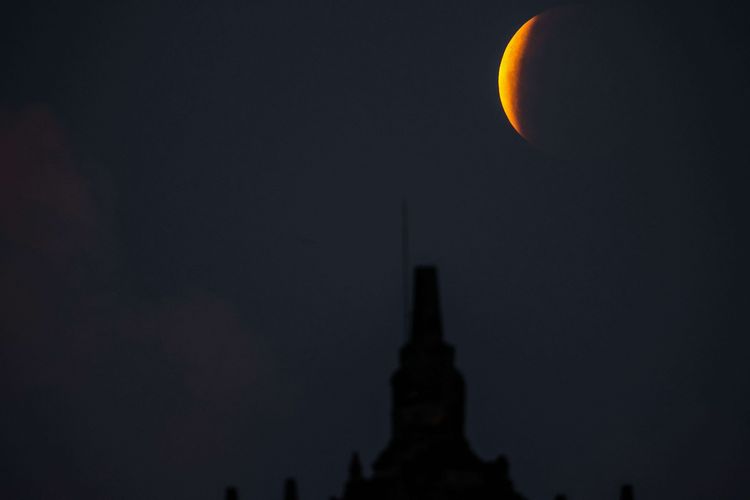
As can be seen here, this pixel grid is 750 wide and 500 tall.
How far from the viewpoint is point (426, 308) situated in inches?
4469

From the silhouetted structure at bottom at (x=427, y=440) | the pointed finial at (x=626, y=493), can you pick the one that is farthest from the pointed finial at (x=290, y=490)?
the pointed finial at (x=626, y=493)

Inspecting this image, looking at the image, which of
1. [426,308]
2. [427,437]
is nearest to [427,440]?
[427,437]

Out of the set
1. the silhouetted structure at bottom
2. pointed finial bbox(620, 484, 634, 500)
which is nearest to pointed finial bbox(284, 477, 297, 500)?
the silhouetted structure at bottom

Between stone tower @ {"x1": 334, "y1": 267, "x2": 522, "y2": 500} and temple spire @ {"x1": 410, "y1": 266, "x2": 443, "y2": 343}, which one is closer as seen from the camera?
stone tower @ {"x1": 334, "y1": 267, "x2": 522, "y2": 500}

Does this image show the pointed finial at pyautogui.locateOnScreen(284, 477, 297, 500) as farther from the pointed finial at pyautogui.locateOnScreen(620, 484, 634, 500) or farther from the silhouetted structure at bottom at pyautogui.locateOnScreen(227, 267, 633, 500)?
the pointed finial at pyautogui.locateOnScreen(620, 484, 634, 500)

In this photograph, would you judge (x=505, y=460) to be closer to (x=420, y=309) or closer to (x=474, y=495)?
(x=474, y=495)

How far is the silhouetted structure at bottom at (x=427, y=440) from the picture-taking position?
107250mm

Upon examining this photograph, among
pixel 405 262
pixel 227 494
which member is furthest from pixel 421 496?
pixel 405 262

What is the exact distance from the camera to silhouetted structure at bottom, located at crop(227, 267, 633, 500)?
352 feet

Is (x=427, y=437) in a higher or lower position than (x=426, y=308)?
lower

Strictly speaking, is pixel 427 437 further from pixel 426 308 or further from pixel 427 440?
pixel 426 308

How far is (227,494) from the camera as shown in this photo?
10606 cm

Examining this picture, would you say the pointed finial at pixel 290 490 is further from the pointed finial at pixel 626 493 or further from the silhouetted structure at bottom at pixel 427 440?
the pointed finial at pixel 626 493

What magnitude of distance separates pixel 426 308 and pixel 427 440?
893 cm
